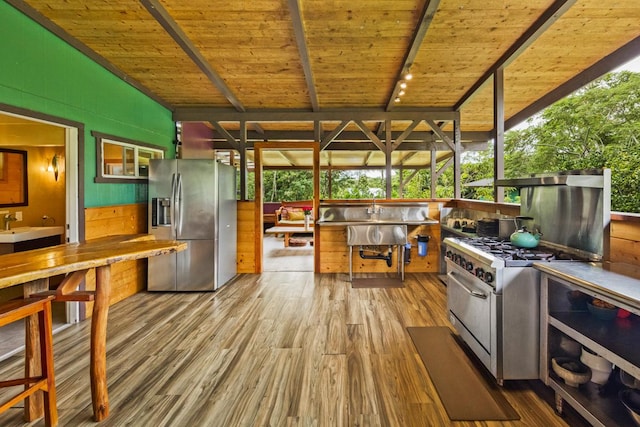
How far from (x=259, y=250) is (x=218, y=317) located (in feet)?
6.42

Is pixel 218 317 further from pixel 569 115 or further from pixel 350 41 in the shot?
pixel 569 115

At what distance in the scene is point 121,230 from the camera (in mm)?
4023

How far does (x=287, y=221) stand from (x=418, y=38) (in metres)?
6.21


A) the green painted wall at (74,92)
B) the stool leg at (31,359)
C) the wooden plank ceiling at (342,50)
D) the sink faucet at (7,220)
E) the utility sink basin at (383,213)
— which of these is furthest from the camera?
the utility sink basin at (383,213)

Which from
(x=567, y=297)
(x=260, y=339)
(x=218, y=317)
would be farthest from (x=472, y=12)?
(x=218, y=317)

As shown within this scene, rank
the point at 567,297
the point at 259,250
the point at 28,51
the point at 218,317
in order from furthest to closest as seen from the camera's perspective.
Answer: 1. the point at 259,250
2. the point at 218,317
3. the point at 28,51
4. the point at 567,297

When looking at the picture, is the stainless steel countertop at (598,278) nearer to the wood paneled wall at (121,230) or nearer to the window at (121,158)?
the wood paneled wall at (121,230)

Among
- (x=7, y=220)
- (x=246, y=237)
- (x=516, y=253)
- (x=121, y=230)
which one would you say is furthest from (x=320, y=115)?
(x=7, y=220)

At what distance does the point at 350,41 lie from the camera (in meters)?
3.55

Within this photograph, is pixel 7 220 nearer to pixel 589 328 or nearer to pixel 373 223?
pixel 373 223

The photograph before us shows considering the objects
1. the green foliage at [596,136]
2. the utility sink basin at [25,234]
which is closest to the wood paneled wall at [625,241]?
the green foliage at [596,136]

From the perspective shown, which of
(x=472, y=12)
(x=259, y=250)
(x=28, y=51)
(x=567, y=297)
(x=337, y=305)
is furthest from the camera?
(x=259, y=250)

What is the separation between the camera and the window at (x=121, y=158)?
366cm

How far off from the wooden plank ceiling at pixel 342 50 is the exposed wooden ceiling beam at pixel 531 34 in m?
0.01
